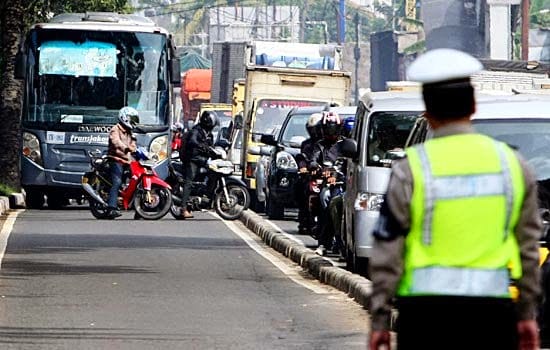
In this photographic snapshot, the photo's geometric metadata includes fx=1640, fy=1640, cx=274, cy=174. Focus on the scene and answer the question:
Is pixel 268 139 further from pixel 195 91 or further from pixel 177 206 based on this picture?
pixel 195 91

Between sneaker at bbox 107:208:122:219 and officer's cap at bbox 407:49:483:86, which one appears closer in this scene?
officer's cap at bbox 407:49:483:86

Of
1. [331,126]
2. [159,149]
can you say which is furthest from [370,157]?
[159,149]

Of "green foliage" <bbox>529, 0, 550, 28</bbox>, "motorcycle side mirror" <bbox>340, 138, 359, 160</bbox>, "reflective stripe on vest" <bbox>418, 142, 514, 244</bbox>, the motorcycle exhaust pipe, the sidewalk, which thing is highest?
"green foliage" <bbox>529, 0, 550, 28</bbox>

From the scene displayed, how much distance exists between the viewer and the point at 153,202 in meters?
24.6

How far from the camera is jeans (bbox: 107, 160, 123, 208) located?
2448 cm

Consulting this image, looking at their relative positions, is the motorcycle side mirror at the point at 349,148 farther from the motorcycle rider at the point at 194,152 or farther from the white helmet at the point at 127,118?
the motorcycle rider at the point at 194,152

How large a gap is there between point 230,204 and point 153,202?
1.49m

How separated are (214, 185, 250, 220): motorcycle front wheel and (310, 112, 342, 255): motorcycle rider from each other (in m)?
7.10

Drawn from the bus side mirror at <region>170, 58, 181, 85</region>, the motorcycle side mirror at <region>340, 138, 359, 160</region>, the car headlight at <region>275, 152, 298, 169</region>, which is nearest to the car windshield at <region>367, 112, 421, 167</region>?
the motorcycle side mirror at <region>340, 138, 359, 160</region>

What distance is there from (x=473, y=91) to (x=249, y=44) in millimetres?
31243

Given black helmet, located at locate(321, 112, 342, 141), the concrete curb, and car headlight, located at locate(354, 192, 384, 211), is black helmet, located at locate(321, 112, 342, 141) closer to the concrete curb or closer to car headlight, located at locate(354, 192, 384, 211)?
the concrete curb

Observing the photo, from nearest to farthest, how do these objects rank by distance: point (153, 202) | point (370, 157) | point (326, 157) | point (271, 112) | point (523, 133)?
point (523, 133) < point (370, 157) < point (326, 157) < point (153, 202) < point (271, 112)

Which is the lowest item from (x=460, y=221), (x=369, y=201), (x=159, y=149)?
(x=369, y=201)

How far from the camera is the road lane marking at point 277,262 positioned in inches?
586
